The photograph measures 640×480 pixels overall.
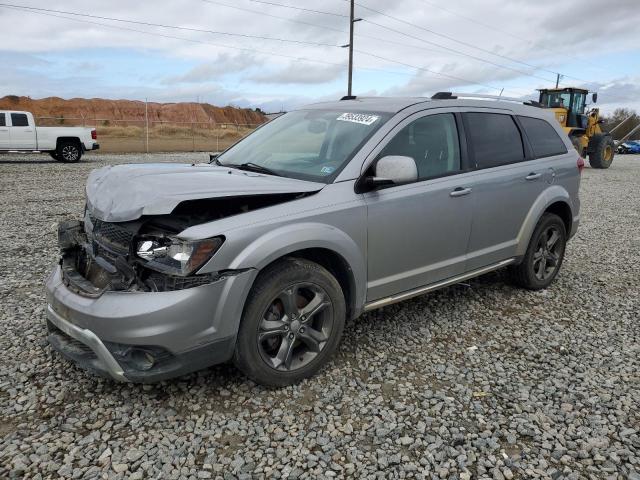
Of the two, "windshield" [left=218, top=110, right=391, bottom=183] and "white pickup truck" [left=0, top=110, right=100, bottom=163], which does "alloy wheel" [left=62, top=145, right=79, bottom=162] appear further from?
"windshield" [left=218, top=110, right=391, bottom=183]

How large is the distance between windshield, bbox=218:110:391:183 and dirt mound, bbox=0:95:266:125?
72394 millimetres

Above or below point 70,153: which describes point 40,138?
above

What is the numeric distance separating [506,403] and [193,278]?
6.63 feet

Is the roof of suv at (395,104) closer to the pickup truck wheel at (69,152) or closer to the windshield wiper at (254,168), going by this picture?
the windshield wiper at (254,168)

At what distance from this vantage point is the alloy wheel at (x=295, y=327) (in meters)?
3.05

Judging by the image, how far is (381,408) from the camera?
119 inches

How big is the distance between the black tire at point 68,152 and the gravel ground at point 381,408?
15340 mm

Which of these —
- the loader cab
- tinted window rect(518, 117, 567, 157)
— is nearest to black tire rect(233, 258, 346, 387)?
tinted window rect(518, 117, 567, 157)

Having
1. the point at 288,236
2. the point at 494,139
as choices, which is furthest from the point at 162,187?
the point at 494,139

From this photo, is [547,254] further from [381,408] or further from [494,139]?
[381,408]

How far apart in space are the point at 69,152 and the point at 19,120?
1829 mm

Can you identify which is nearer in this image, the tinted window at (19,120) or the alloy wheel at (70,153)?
the tinted window at (19,120)

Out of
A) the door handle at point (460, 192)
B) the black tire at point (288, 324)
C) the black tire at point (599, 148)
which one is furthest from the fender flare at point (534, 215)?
the black tire at point (599, 148)

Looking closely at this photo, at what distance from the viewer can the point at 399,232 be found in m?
3.57
